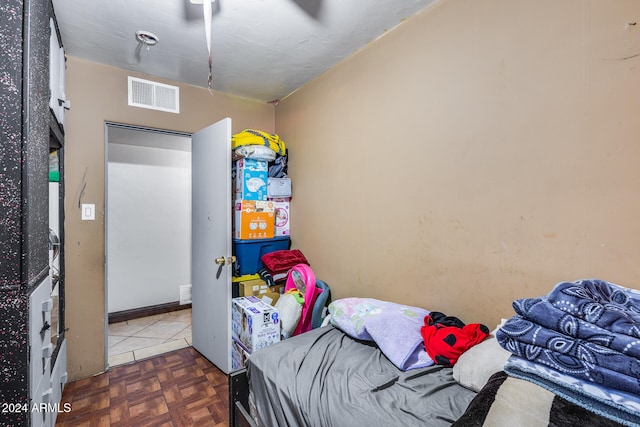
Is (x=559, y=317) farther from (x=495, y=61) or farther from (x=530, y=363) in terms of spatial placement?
(x=495, y=61)

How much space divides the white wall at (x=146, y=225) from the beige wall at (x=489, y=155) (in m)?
2.43

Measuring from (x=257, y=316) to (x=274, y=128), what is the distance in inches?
77.3

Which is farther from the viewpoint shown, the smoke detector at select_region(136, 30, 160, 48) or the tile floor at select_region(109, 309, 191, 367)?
the tile floor at select_region(109, 309, 191, 367)

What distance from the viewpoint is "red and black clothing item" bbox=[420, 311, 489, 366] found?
4.09ft

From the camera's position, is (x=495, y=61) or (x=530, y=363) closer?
(x=530, y=363)

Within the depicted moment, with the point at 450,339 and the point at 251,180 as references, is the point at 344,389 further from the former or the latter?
the point at 251,180

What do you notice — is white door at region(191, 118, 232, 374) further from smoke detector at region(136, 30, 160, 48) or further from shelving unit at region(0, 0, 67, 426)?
shelving unit at region(0, 0, 67, 426)

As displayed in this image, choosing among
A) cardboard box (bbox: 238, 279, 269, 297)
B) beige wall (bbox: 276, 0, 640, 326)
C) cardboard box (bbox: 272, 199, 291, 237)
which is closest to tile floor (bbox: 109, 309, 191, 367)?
cardboard box (bbox: 238, 279, 269, 297)

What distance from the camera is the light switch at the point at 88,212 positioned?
218cm

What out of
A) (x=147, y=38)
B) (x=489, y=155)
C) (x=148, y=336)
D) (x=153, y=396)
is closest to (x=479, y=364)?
(x=489, y=155)

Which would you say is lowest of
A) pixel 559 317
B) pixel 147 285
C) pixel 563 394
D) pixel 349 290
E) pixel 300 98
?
pixel 147 285

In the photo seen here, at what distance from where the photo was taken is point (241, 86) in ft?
8.52

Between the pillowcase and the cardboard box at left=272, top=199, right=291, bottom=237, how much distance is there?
1844 mm

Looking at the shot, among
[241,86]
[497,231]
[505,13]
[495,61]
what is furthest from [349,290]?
[241,86]
